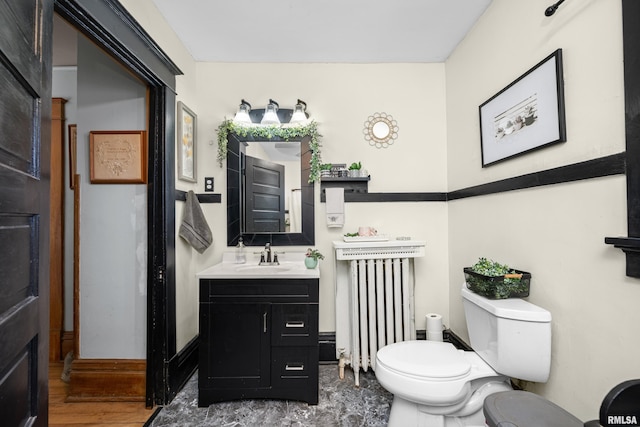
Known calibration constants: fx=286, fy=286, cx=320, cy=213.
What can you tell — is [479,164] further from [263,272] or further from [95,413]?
[95,413]

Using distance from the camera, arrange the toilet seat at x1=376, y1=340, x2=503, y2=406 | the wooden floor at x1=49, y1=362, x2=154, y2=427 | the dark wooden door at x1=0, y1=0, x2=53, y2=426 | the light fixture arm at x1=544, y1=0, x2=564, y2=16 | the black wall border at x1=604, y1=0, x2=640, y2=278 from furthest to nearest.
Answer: the wooden floor at x1=49, y1=362, x2=154, y2=427 < the toilet seat at x1=376, y1=340, x2=503, y2=406 < the light fixture arm at x1=544, y1=0, x2=564, y2=16 < the black wall border at x1=604, y1=0, x2=640, y2=278 < the dark wooden door at x1=0, y1=0, x2=53, y2=426

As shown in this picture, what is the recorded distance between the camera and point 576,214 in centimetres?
122

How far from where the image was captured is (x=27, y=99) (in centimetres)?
80

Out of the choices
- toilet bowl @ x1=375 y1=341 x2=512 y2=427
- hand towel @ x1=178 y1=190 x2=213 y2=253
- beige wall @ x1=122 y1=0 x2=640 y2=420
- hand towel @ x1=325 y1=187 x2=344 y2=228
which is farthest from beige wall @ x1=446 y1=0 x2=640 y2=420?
hand towel @ x1=178 y1=190 x2=213 y2=253

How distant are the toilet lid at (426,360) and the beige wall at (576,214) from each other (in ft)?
1.39

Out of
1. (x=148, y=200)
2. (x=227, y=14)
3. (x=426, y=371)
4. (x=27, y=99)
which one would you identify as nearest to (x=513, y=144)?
(x=426, y=371)

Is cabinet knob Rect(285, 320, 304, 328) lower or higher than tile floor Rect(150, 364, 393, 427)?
higher

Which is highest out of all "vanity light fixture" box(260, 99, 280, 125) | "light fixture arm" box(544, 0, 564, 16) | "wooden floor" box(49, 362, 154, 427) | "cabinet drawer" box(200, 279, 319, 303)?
"light fixture arm" box(544, 0, 564, 16)

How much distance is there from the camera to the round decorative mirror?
7.86 feet

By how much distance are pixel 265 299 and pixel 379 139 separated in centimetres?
155

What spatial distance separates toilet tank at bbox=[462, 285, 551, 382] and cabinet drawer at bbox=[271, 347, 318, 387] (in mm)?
1000

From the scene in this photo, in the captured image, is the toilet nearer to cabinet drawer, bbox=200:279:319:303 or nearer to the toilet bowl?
the toilet bowl

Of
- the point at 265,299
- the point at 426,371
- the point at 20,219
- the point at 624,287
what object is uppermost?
the point at 20,219

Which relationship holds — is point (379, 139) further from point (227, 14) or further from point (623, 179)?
point (623, 179)
